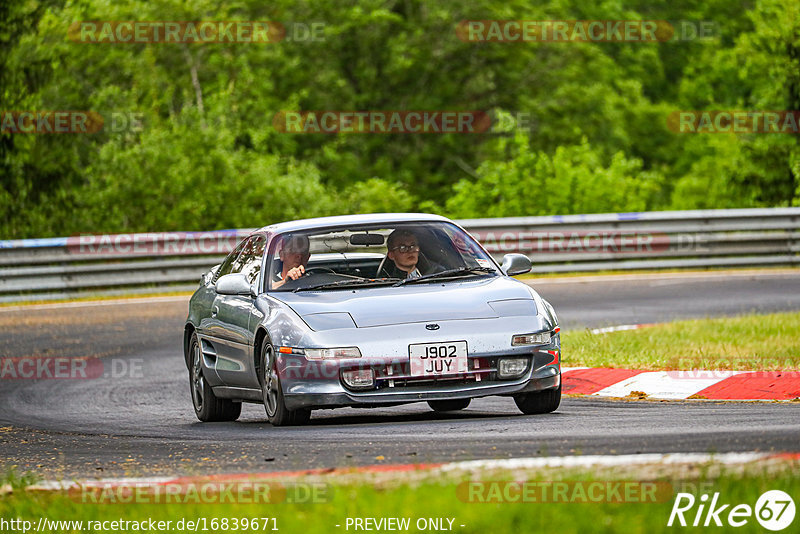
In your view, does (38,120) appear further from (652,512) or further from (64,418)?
(652,512)

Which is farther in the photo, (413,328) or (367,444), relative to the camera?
(413,328)

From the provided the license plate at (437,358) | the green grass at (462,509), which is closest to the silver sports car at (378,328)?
the license plate at (437,358)

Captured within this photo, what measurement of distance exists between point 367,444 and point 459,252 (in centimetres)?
288

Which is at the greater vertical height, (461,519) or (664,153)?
(461,519)

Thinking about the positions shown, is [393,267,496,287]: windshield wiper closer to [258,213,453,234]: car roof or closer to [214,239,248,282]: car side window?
[258,213,453,234]: car roof

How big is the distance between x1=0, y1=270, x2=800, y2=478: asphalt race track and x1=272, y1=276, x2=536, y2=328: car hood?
0.68 meters

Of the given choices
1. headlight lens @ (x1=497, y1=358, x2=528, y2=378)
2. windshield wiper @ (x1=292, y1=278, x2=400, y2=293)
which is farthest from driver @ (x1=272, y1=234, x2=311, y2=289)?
headlight lens @ (x1=497, y1=358, x2=528, y2=378)

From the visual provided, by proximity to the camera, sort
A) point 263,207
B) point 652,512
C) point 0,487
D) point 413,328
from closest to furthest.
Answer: point 652,512 < point 0,487 < point 413,328 < point 263,207

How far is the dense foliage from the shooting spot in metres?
29.3

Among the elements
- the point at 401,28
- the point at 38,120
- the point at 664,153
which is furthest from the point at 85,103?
the point at 664,153

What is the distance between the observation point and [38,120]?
28766mm

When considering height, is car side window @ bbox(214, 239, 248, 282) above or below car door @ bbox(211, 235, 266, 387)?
above

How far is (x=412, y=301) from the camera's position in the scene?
943cm

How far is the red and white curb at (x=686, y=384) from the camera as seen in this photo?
33.1 ft
